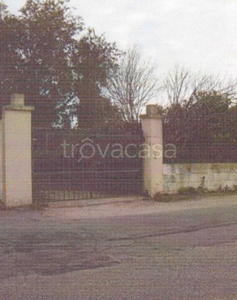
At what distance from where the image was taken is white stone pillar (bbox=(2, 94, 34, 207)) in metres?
11.0

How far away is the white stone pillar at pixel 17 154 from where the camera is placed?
433 inches

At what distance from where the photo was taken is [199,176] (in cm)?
1432

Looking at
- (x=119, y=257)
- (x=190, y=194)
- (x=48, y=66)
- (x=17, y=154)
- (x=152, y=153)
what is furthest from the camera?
(x=48, y=66)

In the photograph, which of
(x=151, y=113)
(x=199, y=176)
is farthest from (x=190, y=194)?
(x=151, y=113)

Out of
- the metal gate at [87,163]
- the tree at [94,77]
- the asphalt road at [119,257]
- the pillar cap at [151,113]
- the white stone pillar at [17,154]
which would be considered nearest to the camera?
the asphalt road at [119,257]

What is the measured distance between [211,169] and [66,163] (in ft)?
16.6

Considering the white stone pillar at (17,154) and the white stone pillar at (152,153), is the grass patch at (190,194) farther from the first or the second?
the white stone pillar at (17,154)

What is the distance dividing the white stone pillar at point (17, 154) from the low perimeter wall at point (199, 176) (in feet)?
14.2

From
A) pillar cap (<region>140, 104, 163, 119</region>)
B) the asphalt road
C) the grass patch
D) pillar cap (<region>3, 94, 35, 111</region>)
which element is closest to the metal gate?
pillar cap (<region>140, 104, 163, 119</region>)

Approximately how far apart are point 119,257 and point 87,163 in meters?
6.76

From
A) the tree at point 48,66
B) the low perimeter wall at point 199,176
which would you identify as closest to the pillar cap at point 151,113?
the low perimeter wall at point 199,176

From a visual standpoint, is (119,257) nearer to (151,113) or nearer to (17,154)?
(17,154)

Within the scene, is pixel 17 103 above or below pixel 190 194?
above

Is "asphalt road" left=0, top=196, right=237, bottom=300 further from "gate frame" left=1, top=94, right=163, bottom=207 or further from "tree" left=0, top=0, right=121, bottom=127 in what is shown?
"tree" left=0, top=0, right=121, bottom=127
